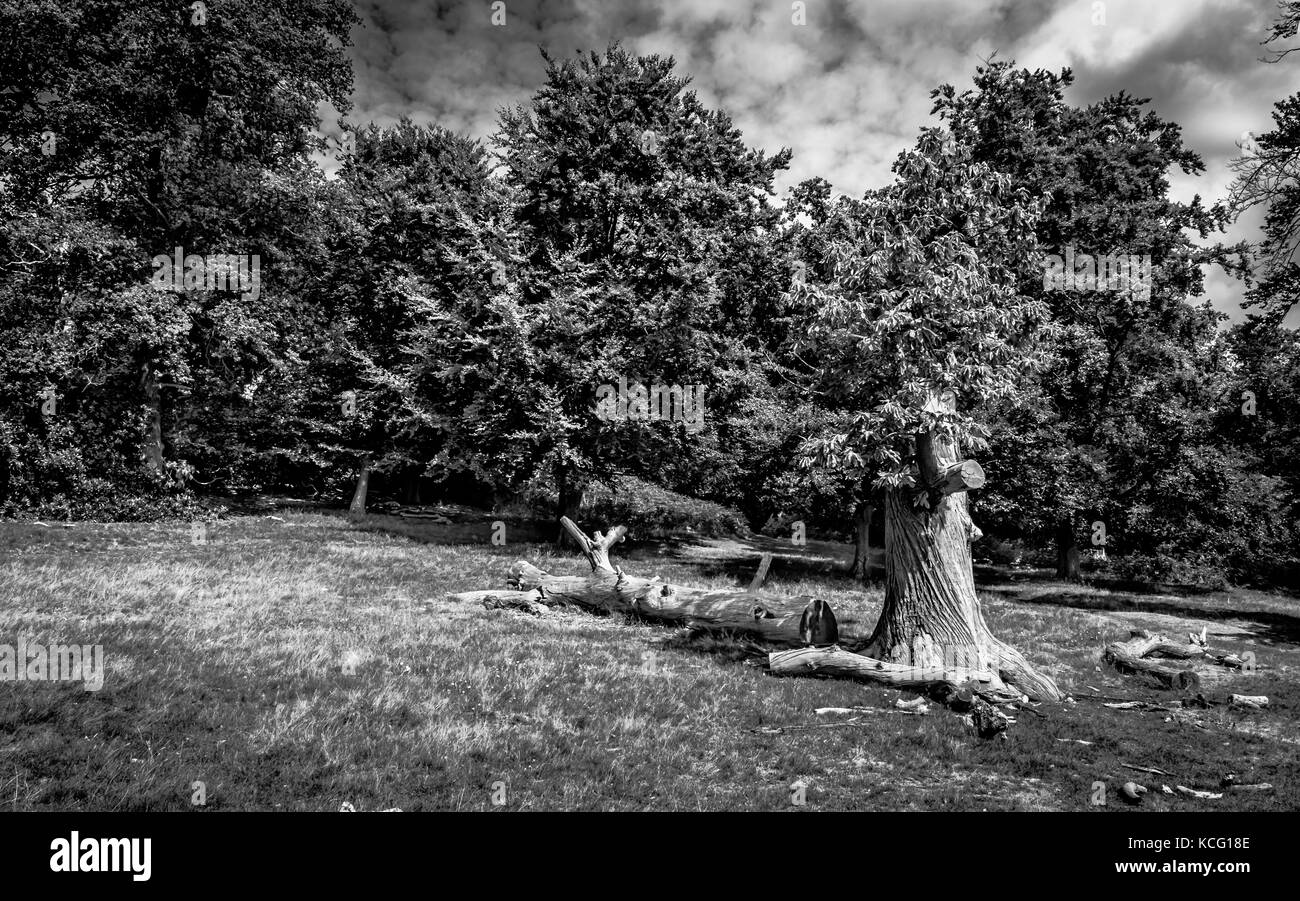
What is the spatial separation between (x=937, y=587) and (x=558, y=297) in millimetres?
20439

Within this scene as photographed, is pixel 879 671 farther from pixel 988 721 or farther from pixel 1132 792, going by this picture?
pixel 1132 792

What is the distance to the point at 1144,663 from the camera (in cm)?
1402

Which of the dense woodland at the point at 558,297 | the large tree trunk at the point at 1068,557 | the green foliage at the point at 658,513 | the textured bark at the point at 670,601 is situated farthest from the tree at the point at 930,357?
the green foliage at the point at 658,513

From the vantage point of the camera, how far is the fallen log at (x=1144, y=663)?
12859 millimetres

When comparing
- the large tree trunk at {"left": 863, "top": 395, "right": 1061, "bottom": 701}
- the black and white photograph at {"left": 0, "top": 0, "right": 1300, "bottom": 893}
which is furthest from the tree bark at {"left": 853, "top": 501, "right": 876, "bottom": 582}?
the large tree trunk at {"left": 863, "top": 395, "right": 1061, "bottom": 701}

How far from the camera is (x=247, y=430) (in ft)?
143

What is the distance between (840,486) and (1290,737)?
16950 millimetres

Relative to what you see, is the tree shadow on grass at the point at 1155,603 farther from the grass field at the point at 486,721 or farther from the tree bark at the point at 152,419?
the tree bark at the point at 152,419

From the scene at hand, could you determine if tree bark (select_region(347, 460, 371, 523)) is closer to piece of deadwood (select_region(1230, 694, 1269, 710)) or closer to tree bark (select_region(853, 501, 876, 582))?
tree bark (select_region(853, 501, 876, 582))

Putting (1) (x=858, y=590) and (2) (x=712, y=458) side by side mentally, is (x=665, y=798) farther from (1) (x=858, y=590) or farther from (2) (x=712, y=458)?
(2) (x=712, y=458)

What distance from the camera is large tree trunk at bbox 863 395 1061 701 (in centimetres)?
1192

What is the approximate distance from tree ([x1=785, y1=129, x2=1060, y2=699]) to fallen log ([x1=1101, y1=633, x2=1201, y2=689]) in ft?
9.85

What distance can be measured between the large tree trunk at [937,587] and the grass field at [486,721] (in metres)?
1.13

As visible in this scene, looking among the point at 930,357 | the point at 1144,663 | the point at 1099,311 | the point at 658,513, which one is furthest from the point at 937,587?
the point at 658,513
